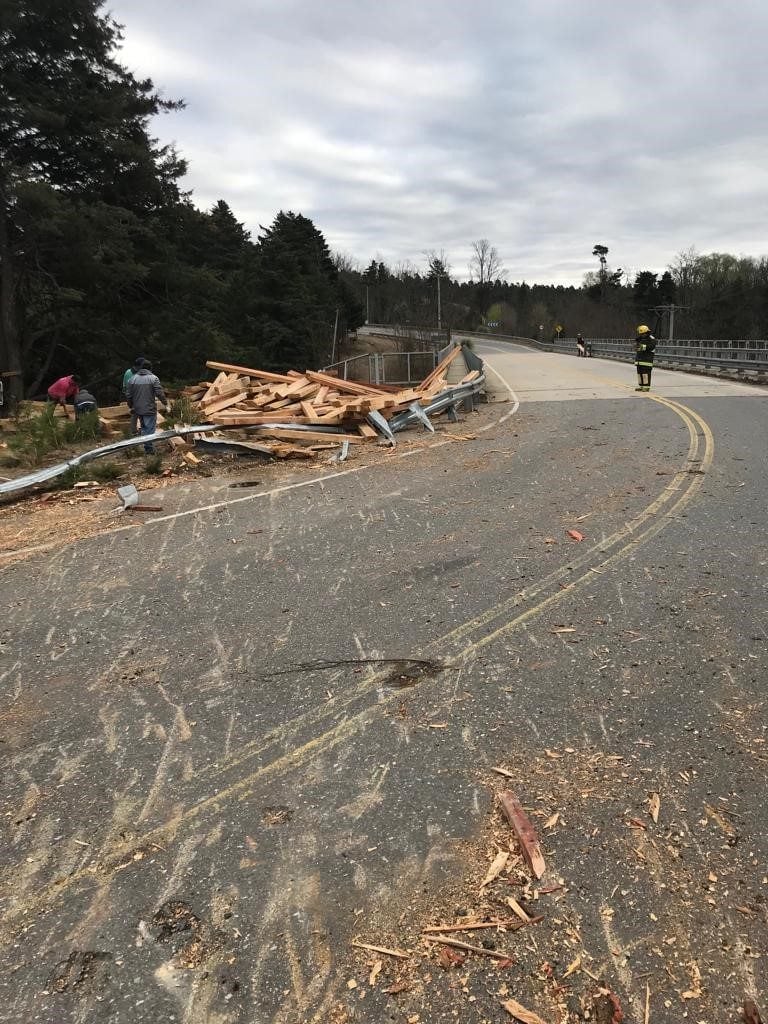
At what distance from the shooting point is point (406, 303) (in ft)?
292

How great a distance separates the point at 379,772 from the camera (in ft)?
9.74

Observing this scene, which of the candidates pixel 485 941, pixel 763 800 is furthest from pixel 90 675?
pixel 763 800

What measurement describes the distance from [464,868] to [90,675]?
8.49 feet

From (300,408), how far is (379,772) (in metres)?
10.9

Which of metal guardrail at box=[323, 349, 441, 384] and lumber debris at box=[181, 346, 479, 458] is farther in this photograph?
metal guardrail at box=[323, 349, 441, 384]

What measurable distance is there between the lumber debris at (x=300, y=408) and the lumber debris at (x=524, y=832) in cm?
854

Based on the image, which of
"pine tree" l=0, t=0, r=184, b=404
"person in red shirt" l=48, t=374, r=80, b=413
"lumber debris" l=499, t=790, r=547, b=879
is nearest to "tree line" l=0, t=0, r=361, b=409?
"pine tree" l=0, t=0, r=184, b=404

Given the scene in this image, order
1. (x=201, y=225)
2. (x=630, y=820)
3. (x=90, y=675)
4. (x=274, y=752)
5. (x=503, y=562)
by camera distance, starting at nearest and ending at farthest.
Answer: (x=630, y=820) → (x=274, y=752) → (x=90, y=675) → (x=503, y=562) → (x=201, y=225)

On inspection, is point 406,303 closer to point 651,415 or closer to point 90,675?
point 651,415

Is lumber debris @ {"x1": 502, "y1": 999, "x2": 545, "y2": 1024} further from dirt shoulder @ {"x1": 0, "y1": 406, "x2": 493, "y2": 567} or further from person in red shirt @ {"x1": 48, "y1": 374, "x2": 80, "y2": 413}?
person in red shirt @ {"x1": 48, "y1": 374, "x2": 80, "y2": 413}

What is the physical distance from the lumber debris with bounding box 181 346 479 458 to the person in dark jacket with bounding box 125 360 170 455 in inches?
40.5

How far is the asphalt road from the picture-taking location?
207 cm

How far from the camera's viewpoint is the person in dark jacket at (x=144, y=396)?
38.5 ft

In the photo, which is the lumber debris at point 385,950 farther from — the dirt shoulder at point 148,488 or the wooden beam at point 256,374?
the wooden beam at point 256,374
